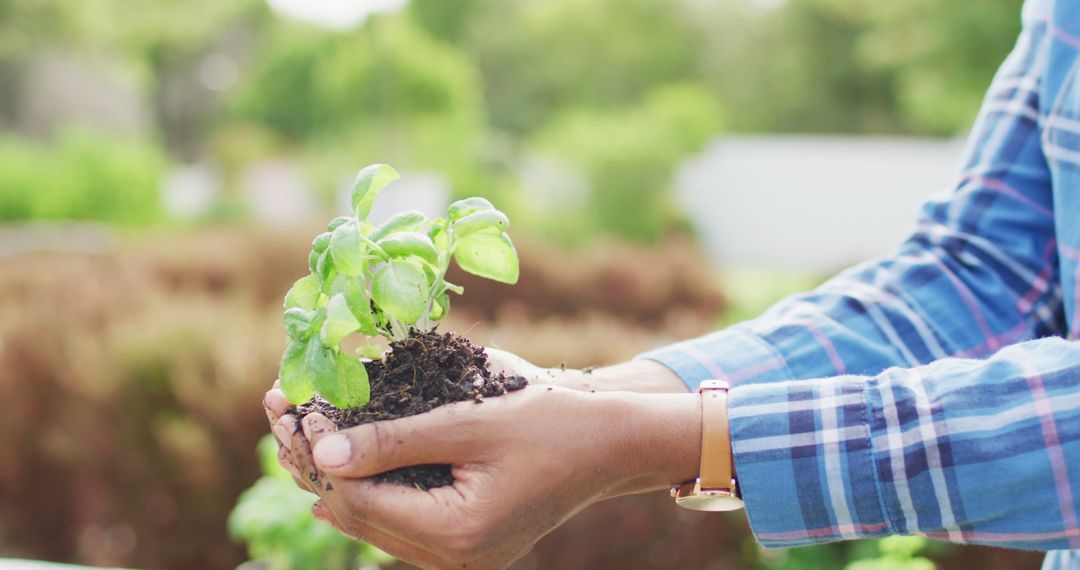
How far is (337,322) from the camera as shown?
129 centimetres

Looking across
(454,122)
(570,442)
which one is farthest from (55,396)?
(454,122)

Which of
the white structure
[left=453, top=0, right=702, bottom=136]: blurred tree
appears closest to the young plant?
the white structure

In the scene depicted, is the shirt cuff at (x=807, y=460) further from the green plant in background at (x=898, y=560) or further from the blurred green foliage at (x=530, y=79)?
the blurred green foliage at (x=530, y=79)

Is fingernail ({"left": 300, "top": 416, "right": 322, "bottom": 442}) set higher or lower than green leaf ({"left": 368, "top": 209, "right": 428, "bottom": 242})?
lower

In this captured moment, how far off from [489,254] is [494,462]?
327mm

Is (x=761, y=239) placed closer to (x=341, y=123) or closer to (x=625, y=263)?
(x=341, y=123)

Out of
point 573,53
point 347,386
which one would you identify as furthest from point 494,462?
point 573,53

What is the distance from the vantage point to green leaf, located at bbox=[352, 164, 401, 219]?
139 cm

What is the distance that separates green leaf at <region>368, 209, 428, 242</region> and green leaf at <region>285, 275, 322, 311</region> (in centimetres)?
11

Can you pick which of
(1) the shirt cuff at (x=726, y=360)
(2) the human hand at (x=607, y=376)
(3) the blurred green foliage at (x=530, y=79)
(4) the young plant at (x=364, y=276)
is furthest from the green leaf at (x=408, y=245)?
(3) the blurred green foliage at (x=530, y=79)

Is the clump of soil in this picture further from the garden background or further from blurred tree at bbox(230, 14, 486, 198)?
blurred tree at bbox(230, 14, 486, 198)

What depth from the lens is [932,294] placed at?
1753 millimetres

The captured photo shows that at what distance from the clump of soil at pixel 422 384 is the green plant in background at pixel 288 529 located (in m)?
1.16

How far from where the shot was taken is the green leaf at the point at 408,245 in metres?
1.36
